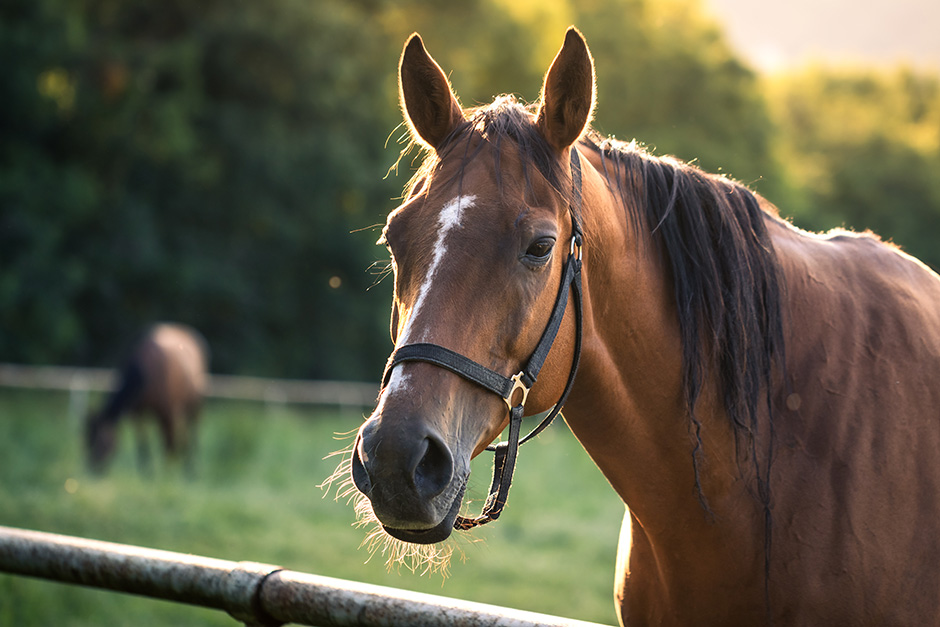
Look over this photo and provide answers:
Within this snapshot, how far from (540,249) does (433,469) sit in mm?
590

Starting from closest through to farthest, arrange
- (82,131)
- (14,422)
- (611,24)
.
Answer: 1. (14,422)
2. (82,131)
3. (611,24)

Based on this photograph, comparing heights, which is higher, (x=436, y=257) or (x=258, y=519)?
(x=436, y=257)

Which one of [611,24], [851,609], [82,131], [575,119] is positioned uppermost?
[611,24]

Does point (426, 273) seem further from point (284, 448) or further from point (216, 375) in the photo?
point (216, 375)

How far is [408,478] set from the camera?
5.48ft

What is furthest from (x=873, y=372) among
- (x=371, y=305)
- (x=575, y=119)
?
(x=371, y=305)

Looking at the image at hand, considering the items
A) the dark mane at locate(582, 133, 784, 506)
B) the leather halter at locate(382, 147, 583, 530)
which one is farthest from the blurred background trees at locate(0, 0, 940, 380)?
the leather halter at locate(382, 147, 583, 530)

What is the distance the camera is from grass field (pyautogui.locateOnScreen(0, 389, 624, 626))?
546 centimetres

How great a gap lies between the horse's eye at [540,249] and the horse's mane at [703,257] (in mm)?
164

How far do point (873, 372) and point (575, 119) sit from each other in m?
1.07

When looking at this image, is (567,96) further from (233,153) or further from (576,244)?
(233,153)

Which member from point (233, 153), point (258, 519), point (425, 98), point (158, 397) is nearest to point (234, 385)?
point (233, 153)

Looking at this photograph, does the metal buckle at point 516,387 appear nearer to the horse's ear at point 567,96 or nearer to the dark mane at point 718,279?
the dark mane at point 718,279

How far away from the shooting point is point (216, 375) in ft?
69.4
